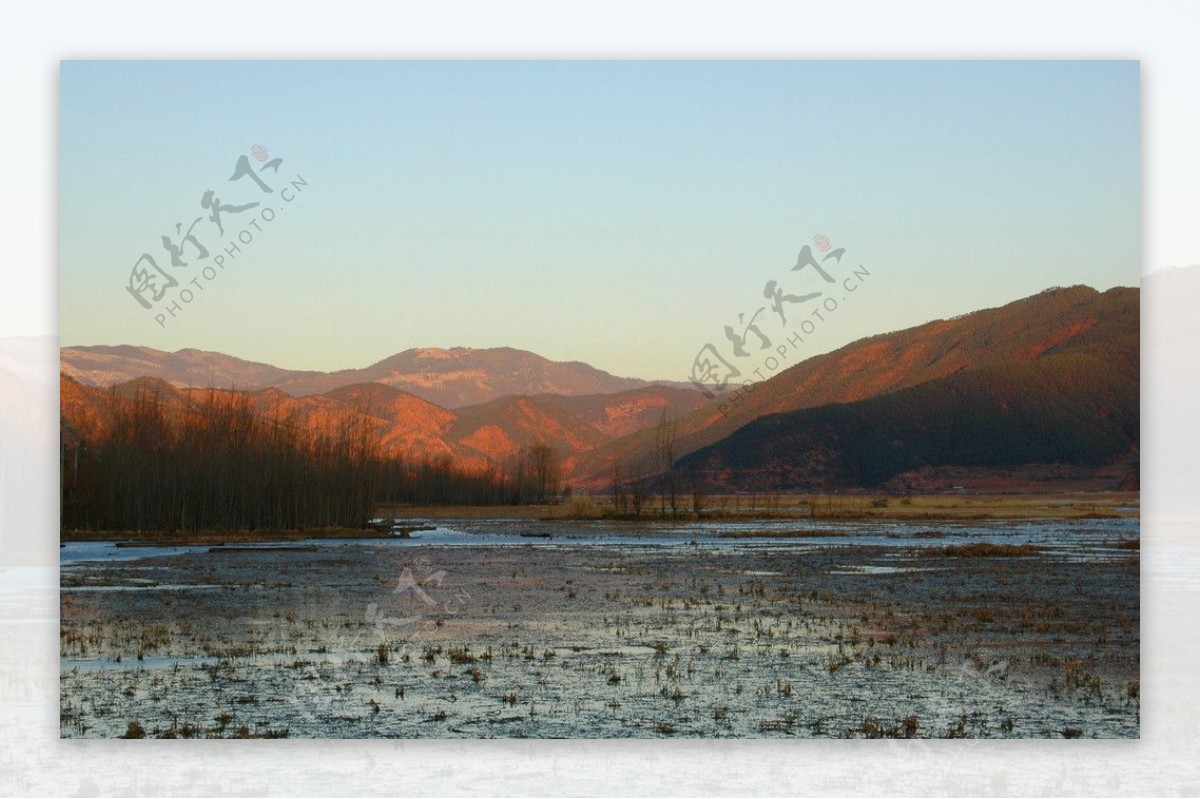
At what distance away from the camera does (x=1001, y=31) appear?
25.7 feet

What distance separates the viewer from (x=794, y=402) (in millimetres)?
10445

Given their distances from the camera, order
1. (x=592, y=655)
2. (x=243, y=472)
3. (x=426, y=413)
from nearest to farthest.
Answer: (x=592, y=655) → (x=426, y=413) → (x=243, y=472)

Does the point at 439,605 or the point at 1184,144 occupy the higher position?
the point at 1184,144

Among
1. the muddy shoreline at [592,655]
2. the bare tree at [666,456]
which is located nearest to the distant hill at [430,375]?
the bare tree at [666,456]

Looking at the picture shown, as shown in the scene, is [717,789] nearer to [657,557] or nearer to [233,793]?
[233,793]

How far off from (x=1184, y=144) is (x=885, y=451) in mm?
4282

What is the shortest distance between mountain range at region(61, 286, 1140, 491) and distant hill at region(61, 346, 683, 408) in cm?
2

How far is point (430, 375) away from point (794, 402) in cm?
275

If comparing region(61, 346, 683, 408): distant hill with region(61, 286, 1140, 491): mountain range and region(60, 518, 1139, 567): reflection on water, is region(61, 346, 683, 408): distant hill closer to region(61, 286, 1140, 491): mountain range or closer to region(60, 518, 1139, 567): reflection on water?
region(61, 286, 1140, 491): mountain range

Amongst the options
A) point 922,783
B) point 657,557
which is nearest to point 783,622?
point 922,783

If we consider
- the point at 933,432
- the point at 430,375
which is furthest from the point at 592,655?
the point at 933,432

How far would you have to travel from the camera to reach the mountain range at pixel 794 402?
9016 millimetres

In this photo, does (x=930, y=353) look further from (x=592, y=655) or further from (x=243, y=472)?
(x=243, y=472)

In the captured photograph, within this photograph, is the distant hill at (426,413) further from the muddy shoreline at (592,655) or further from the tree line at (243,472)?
the muddy shoreline at (592,655)
